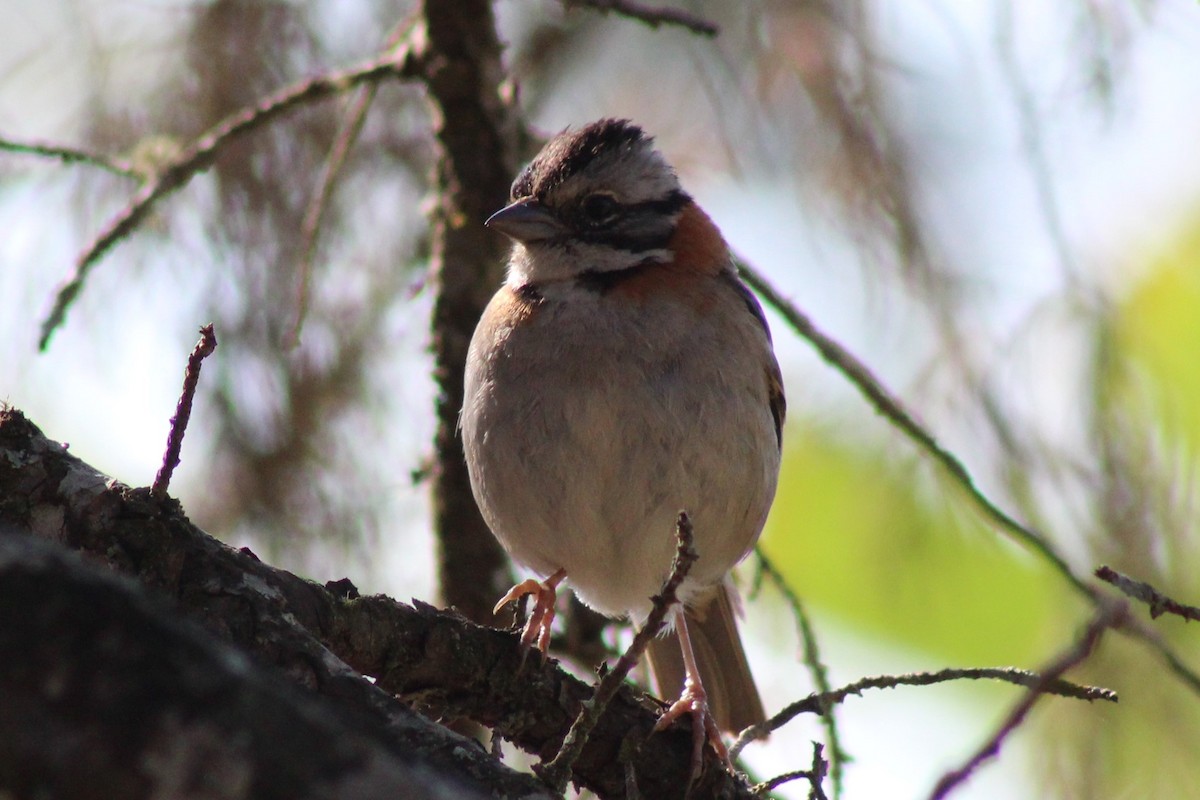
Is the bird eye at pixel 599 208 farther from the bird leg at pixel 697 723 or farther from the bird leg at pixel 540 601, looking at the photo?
the bird leg at pixel 697 723

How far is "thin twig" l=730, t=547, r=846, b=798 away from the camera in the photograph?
143 inches

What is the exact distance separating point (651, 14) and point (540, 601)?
2.02 metres

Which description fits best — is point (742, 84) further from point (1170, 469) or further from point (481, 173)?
point (1170, 469)

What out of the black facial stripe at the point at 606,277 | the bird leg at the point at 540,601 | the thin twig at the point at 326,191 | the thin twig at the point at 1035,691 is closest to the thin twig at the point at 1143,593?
the thin twig at the point at 1035,691

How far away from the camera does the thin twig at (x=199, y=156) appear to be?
398cm

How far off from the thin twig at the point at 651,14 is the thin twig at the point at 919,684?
2.15 meters

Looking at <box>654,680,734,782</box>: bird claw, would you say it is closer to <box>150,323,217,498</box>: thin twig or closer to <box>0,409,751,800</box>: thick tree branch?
<box>0,409,751,800</box>: thick tree branch

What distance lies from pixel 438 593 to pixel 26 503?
251 centimetres

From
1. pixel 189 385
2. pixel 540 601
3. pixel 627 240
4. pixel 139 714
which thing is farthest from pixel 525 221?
pixel 139 714

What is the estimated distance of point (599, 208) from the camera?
16.8ft

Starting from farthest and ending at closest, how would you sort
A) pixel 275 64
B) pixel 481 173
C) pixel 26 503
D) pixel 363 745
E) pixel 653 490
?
pixel 275 64 → pixel 481 173 → pixel 653 490 → pixel 26 503 → pixel 363 745

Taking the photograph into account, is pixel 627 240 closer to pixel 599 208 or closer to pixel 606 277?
pixel 599 208

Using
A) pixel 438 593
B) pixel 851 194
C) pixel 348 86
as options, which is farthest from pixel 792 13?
pixel 438 593

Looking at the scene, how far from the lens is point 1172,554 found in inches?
180
